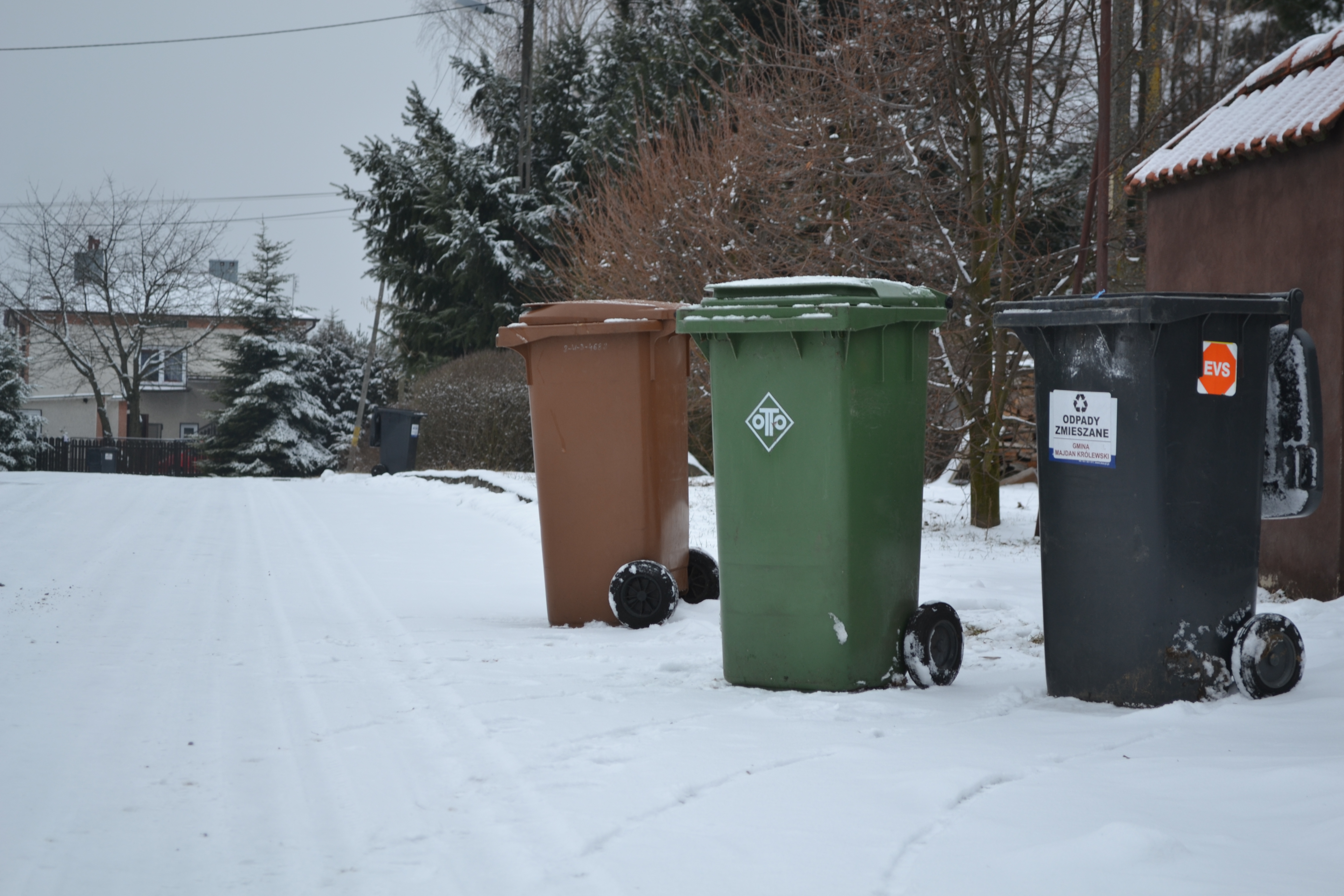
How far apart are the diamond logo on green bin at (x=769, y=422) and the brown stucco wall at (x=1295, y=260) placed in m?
3.02

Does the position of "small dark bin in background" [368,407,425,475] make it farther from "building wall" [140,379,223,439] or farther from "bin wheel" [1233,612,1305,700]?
"building wall" [140,379,223,439]

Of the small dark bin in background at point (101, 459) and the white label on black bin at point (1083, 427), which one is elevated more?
the white label on black bin at point (1083, 427)

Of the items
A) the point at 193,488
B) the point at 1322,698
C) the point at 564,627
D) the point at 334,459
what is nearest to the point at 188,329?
the point at 334,459

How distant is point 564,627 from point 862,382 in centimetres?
230

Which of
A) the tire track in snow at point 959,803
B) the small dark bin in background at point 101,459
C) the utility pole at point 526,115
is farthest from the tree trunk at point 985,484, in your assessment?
the small dark bin in background at point 101,459

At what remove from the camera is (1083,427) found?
3.65 metres

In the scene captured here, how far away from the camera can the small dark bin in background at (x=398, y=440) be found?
712 inches

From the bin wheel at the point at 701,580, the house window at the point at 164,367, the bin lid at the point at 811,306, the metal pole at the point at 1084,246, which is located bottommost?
the bin wheel at the point at 701,580

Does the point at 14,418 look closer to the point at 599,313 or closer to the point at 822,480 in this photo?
the point at 599,313

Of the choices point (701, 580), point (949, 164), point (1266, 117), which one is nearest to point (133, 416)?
point (949, 164)

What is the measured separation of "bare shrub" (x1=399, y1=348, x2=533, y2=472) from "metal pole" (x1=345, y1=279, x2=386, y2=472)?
23.5 ft

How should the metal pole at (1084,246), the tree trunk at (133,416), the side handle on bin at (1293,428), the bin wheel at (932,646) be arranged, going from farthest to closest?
the tree trunk at (133,416), the metal pole at (1084,246), the bin wheel at (932,646), the side handle on bin at (1293,428)

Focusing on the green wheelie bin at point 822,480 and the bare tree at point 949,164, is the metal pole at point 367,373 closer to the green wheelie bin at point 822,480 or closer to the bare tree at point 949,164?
the bare tree at point 949,164

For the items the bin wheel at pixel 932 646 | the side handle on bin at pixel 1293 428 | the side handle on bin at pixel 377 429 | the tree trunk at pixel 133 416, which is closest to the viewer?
the side handle on bin at pixel 1293 428
